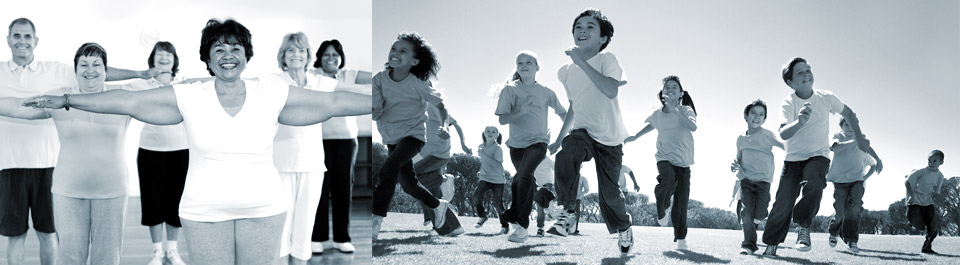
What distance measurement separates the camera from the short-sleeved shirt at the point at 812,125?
5.21 m

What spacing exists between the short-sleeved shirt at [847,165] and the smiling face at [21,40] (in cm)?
562

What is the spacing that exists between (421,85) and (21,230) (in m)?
2.30

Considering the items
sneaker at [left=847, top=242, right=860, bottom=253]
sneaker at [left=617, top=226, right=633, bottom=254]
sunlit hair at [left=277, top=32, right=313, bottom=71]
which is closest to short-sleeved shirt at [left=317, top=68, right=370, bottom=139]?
sunlit hair at [left=277, top=32, right=313, bottom=71]

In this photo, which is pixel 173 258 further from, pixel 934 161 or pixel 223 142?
pixel 934 161

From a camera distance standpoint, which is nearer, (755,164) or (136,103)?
(136,103)

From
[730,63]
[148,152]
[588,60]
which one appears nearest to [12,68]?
[148,152]

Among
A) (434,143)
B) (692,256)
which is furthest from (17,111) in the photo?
(692,256)

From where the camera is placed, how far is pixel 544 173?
745 cm

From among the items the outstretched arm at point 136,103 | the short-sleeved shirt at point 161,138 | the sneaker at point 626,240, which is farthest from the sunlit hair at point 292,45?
the sneaker at point 626,240

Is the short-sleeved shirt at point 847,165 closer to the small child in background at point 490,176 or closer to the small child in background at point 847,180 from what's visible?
the small child in background at point 847,180

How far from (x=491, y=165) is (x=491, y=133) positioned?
0.36m

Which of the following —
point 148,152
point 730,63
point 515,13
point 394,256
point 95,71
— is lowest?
point 394,256

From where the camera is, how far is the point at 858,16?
24.0 ft

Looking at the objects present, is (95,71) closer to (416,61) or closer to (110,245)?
(110,245)
